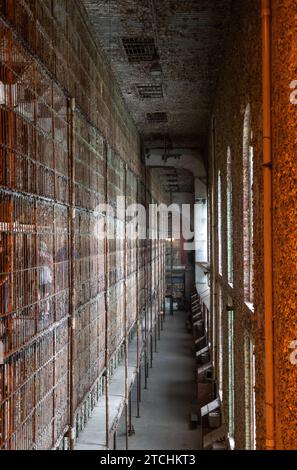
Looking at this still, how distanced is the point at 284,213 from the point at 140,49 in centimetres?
785

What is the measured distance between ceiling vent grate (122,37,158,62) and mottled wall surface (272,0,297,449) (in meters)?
6.38

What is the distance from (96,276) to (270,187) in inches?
218

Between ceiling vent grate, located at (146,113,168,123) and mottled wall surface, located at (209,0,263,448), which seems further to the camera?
ceiling vent grate, located at (146,113,168,123)

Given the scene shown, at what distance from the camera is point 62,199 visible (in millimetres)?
7309

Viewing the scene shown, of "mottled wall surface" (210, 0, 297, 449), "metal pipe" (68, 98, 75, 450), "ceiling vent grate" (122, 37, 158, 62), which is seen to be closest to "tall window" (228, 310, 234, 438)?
"mottled wall surface" (210, 0, 297, 449)

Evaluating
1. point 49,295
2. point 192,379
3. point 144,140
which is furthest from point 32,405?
point 144,140

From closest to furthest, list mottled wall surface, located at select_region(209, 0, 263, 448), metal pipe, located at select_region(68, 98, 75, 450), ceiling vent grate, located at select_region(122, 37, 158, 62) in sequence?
mottled wall surface, located at select_region(209, 0, 263, 448) → metal pipe, located at select_region(68, 98, 75, 450) → ceiling vent grate, located at select_region(122, 37, 158, 62)

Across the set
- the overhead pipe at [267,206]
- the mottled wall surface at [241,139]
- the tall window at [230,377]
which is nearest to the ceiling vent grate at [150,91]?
the mottled wall surface at [241,139]

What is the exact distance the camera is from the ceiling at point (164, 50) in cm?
935

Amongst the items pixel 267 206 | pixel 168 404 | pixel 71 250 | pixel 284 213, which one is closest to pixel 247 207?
pixel 71 250

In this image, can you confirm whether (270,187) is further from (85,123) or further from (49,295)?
(85,123)

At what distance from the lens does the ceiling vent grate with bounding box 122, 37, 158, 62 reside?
35.7 feet

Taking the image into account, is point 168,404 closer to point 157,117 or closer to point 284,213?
point 157,117

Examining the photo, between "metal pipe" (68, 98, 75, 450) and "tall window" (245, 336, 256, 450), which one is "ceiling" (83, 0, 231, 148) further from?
"tall window" (245, 336, 256, 450)
